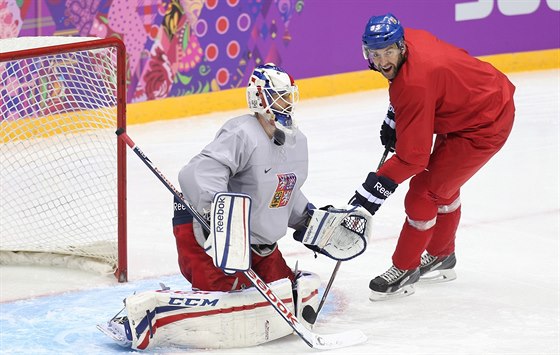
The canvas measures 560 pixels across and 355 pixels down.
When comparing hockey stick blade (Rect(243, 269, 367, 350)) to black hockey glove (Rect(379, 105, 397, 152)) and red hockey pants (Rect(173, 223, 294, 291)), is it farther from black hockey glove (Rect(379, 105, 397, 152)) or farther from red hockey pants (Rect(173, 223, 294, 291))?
black hockey glove (Rect(379, 105, 397, 152))

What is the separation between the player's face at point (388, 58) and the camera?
155 inches

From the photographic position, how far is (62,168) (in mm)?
4902

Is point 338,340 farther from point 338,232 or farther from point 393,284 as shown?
point 393,284

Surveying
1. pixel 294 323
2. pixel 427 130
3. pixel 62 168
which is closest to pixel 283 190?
pixel 294 323

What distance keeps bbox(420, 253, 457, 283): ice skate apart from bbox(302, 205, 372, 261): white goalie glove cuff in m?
0.52

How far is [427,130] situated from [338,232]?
435mm

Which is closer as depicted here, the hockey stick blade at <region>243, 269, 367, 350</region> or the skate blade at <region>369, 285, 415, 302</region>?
the hockey stick blade at <region>243, 269, 367, 350</region>

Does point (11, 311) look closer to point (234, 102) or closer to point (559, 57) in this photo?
point (234, 102)

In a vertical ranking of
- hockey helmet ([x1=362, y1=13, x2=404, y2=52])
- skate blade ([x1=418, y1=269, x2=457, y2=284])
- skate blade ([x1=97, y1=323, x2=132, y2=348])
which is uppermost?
hockey helmet ([x1=362, y1=13, x2=404, y2=52])

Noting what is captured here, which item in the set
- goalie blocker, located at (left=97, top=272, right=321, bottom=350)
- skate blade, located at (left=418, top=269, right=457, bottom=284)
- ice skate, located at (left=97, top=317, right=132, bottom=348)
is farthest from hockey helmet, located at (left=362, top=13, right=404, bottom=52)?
ice skate, located at (left=97, top=317, right=132, bottom=348)

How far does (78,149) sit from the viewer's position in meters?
4.87

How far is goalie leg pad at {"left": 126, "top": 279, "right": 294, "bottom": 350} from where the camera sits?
3594 mm

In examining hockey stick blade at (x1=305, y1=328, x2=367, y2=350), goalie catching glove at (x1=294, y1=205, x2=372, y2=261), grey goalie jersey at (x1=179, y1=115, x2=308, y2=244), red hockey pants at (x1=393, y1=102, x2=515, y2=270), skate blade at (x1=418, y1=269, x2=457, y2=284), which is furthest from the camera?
skate blade at (x1=418, y1=269, x2=457, y2=284)

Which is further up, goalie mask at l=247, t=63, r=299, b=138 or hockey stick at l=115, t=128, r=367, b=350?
goalie mask at l=247, t=63, r=299, b=138
